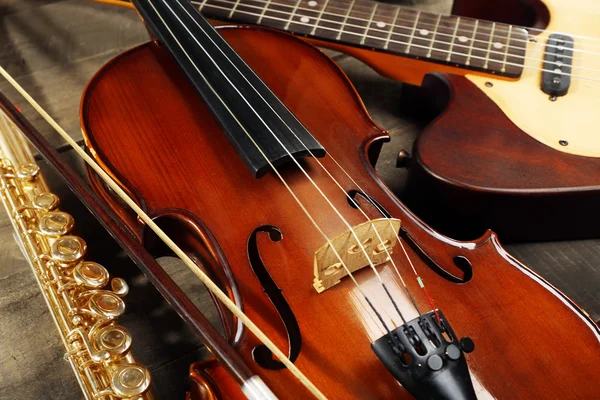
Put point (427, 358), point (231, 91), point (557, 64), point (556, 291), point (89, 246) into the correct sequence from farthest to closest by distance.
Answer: point (557, 64) → point (89, 246) → point (231, 91) → point (556, 291) → point (427, 358)

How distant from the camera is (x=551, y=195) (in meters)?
0.96

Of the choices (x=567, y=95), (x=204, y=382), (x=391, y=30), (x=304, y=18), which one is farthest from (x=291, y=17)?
(x=204, y=382)

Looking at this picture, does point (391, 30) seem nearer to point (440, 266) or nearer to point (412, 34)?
point (412, 34)

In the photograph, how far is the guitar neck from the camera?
1152mm

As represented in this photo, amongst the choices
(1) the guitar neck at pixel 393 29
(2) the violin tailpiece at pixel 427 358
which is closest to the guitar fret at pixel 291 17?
(1) the guitar neck at pixel 393 29

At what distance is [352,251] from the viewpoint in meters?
0.70

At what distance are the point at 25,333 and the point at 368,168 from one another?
614 millimetres

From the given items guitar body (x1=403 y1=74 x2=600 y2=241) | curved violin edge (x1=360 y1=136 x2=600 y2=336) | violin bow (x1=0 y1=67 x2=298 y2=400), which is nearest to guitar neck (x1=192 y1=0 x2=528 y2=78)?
guitar body (x1=403 y1=74 x2=600 y2=241)

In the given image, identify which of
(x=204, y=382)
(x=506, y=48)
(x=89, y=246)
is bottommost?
(x=89, y=246)

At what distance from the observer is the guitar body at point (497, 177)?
3.14 ft

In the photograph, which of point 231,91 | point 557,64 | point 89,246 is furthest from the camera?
point 557,64

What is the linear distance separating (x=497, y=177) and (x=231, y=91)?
0.47 metres

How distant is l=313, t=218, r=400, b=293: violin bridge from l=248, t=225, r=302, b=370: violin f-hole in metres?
0.05

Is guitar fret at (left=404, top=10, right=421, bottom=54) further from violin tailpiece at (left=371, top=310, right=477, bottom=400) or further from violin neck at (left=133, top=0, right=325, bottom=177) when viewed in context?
violin tailpiece at (left=371, top=310, right=477, bottom=400)
